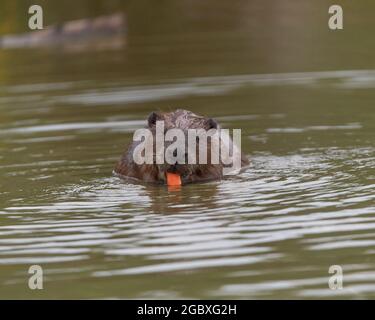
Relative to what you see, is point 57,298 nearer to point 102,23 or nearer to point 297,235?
point 297,235

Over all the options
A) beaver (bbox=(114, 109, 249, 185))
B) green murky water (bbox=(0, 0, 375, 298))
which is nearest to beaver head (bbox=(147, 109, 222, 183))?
beaver (bbox=(114, 109, 249, 185))

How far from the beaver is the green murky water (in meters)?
0.27

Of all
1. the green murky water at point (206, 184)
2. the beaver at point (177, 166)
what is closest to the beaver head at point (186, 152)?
the beaver at point (177, 166)

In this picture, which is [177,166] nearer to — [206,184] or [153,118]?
[206,184]

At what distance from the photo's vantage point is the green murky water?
7.34 metres

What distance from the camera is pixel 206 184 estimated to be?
1055cm

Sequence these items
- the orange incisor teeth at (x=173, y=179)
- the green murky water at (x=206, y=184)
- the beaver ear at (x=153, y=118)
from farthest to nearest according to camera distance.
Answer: the beaver ear at (x=153, y=118) < the orange incisor teeth at (x=173, y=179) < the green murky water at (x=206, y=184)

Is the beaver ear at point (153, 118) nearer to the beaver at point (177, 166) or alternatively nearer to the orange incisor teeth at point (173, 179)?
the beaver at point (177, 166)

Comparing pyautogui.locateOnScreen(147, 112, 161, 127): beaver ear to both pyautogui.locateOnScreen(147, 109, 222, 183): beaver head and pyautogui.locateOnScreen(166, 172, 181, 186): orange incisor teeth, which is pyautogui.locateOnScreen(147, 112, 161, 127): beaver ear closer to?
pyautogui.locateOnScreen(147, 109, 222, 183): beaver head

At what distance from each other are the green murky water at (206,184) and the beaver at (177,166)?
0.27 meters

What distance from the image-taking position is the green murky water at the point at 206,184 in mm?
7344

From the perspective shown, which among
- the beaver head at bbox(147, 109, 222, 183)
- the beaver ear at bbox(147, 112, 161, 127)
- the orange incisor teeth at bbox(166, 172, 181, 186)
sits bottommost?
the orange incisor teeth at bbox(166, 172, 181, 186)
